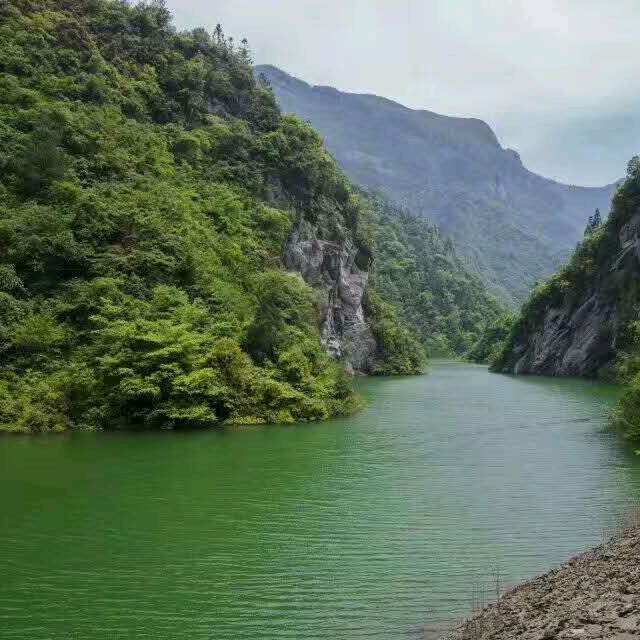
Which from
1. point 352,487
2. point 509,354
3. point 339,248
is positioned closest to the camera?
point 352,487

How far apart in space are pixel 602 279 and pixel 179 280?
173 feet

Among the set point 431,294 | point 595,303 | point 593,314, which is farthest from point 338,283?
point 431,294

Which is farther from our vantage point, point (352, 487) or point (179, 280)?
point (179, 280)

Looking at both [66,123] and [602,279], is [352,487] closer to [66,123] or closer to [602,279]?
[66,123]

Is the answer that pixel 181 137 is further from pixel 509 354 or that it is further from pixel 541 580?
Result: pixel 509 354

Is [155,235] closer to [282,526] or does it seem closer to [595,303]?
[282,526]

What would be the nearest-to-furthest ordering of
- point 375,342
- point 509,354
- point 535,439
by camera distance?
1. point 535,439
2. point 375,342
3. point 509,354

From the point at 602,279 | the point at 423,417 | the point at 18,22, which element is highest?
the point at 18,22

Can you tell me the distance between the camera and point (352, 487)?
19094 millimetres

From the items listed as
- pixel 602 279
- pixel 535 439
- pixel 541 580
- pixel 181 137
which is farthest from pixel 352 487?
pixel 602 279

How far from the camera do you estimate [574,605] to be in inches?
346

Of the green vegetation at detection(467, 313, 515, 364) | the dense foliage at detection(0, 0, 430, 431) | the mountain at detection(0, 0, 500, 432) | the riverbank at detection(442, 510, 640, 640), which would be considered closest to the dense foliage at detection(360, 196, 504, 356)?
the green vegetation at detection(467, 313, 515, 364)

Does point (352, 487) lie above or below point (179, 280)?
below

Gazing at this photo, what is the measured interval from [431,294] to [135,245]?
399 feet
